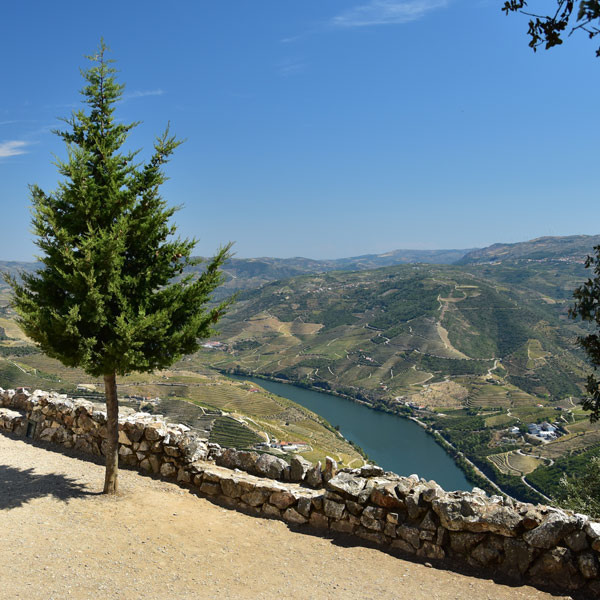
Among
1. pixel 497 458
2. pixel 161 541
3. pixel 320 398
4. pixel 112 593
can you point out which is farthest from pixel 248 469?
pixel 320 398

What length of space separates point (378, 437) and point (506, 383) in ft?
225

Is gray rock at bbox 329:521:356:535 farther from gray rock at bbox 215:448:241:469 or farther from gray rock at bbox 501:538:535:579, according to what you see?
gray rock at bbox 215:448:241:469

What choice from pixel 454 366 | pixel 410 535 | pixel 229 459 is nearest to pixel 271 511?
pixel 229 459

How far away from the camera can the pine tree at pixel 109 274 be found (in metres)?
8.73

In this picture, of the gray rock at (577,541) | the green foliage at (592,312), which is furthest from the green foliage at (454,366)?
the gray rock at (577,541)

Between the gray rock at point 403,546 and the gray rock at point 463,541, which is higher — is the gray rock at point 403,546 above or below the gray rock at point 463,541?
below

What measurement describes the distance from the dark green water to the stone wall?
78890 millimetres

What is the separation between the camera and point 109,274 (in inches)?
354

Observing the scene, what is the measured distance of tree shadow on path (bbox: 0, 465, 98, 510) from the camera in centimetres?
938

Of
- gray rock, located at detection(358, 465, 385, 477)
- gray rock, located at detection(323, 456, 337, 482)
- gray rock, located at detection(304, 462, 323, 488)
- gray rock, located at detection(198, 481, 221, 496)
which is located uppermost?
gray rock, located at detection(358, 465, 385, 477)

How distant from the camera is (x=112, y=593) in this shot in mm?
6496

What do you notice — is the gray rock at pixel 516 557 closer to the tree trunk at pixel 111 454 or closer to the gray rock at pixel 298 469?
the gray rock at pixel 298 469

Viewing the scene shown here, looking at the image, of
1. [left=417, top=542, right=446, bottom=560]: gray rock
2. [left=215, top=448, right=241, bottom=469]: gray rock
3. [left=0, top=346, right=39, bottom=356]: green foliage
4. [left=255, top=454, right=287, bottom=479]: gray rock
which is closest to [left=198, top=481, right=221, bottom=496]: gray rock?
[left=215, top=448, right=241, bottom=469]: gray rock

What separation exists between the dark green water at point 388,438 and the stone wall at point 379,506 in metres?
78.9
